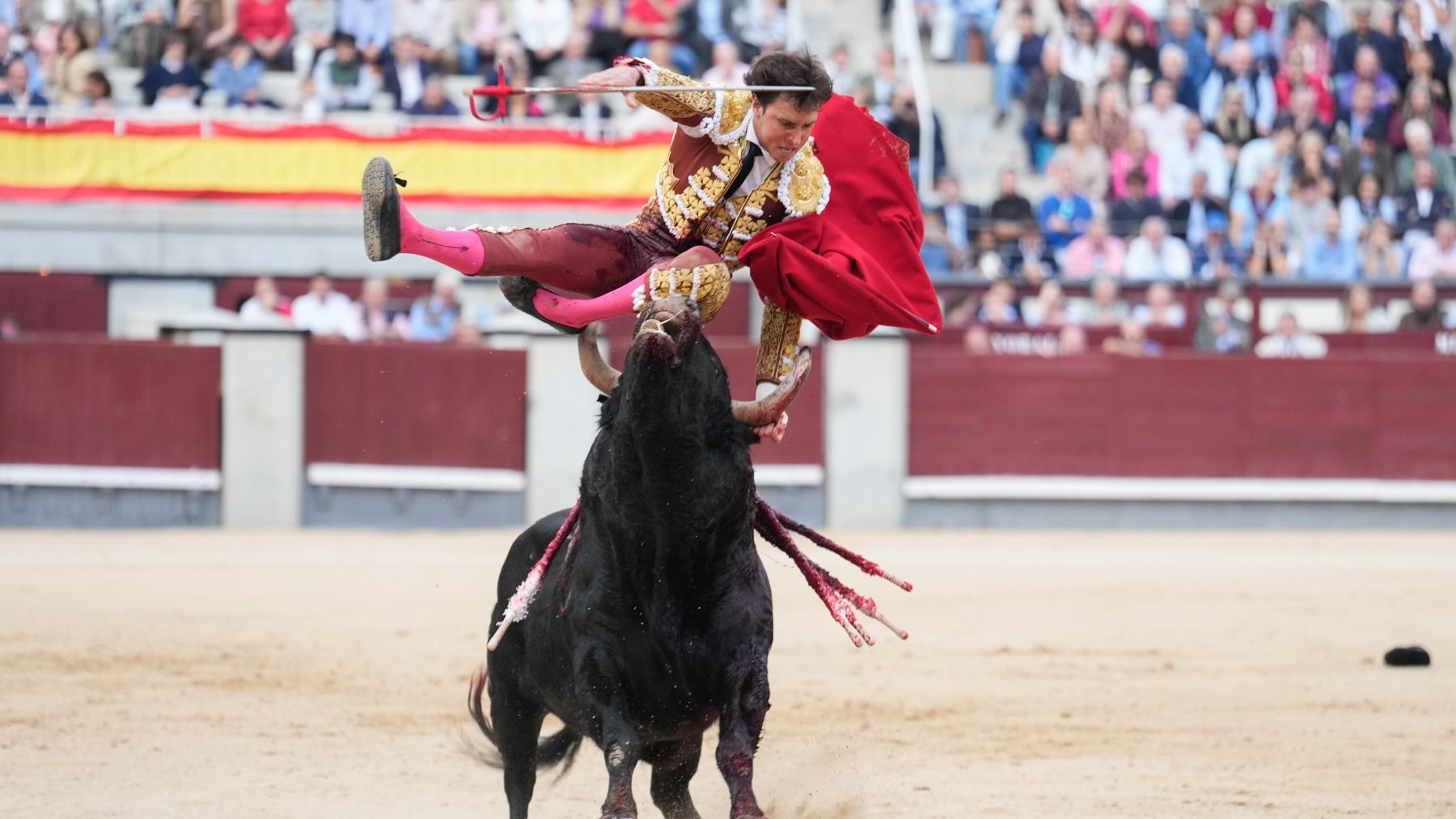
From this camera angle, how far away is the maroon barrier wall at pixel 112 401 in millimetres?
11297

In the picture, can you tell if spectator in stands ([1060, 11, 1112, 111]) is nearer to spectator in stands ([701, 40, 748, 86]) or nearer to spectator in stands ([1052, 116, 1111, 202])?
spectator in stands ([1052, 116, 1111, 202])

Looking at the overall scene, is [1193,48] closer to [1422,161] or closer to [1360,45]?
[1360,45]

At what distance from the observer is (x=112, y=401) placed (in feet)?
37.3

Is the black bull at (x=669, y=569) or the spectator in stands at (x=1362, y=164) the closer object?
the black bull at (x=669, y=569)

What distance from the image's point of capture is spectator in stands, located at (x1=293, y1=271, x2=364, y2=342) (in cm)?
1180

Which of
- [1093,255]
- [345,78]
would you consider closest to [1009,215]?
[1093,255]

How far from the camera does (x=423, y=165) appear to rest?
1232 cm

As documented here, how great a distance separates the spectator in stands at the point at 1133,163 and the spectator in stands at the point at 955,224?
936 mm

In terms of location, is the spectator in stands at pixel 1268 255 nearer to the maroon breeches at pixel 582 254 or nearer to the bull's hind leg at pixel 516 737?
the bull's hind leg at pixel 516 737

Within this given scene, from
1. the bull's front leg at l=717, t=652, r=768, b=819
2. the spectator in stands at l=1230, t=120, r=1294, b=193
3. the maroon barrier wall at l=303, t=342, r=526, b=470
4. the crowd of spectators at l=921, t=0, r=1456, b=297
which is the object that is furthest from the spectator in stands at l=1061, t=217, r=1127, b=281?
the bull's front leg at l=717, t=652, r=768, b=819

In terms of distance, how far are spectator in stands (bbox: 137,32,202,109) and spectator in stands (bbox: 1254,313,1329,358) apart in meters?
6.74

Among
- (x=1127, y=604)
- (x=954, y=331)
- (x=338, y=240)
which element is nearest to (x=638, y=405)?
(x=1127, y=604)

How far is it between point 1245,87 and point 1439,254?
1.86m

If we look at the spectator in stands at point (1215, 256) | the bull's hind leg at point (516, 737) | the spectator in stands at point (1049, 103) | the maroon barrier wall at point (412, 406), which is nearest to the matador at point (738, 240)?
the bull's hind leg at point (516, 737)
